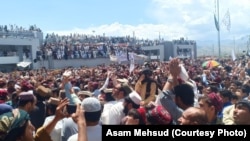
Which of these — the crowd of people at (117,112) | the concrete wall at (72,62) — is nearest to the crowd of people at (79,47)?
the concrete wall at (72,62)

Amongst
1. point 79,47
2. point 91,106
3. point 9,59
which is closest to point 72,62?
point 79,47

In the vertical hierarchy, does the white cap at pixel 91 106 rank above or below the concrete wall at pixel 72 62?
above

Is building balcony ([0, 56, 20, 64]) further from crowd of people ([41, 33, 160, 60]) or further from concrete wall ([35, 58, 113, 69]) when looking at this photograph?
concrete wall ([35, 58, 113, 69])

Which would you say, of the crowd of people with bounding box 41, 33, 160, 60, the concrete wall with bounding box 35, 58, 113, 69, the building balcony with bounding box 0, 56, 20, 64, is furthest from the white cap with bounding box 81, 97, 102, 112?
the building balcony with bounding box 0, 56, 20, 64

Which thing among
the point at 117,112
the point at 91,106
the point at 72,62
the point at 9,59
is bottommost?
the point at 72,62

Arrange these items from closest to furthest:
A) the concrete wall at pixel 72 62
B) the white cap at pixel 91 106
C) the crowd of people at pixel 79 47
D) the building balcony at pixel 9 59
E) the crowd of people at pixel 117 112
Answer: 1. the crowd of people at pixel 117 112
2. the white cap at pixel 91 106
3. the concrete wall at pixel 72 62
4. the crowd of people at pixel 79 47
5. the building balcony at pixel 9 59

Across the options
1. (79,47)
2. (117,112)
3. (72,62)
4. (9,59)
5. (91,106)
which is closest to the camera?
(91,106)

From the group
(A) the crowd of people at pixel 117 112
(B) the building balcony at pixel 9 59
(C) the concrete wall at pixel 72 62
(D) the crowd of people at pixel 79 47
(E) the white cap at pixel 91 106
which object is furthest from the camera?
(B) the building balcony at pixel 9 59

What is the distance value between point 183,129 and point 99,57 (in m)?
36.9

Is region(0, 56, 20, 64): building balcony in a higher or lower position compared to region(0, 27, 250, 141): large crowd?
lower

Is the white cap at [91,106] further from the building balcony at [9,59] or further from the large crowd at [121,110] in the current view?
the building balcony at [9,59]

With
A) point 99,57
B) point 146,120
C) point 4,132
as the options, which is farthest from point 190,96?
point 99,57

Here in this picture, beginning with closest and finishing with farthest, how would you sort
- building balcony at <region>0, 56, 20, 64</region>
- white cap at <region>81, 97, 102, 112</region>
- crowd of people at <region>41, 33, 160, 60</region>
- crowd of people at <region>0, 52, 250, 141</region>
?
crowd of people at <region>0, 52, 250, 141</region>
white cap at <region>81, 97, 102, 112</region>
crowd of people at <region>41, 33, 160, 60</region>
building balcony at <region>0, 56, 20, 64</region>

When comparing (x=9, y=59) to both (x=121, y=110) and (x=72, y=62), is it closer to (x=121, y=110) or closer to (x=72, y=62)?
(x=72, y=62)
